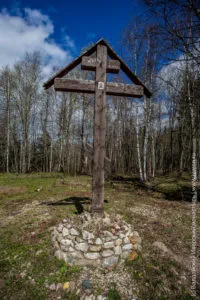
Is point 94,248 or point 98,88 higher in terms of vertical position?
point 98,88

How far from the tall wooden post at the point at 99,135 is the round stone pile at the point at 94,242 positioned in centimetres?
38

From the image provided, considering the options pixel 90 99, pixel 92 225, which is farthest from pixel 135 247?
pixel 90 99

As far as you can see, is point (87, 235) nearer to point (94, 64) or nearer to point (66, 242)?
point (66, 242)

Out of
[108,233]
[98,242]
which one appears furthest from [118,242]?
[98,242]

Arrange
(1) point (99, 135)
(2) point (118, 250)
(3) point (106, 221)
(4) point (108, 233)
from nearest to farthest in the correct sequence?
→ (2) point (118, 250)
(4) point (108, 233)
(3) point (106, 221)
(1) point (99, 135)

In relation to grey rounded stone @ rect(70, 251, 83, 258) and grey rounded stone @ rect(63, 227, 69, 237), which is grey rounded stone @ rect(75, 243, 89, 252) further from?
grey rounded stone @ rect(63, 227, 69, 237)

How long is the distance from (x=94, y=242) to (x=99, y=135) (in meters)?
2.03

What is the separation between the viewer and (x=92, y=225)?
3002mm

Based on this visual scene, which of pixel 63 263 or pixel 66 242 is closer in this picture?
pixel 63 263

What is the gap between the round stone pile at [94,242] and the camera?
2.63 meters

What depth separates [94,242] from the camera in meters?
2.68

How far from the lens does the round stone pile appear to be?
263cm

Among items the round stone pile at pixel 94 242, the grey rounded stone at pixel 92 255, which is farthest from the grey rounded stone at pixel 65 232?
the grey rounded stone at pixel 92 255

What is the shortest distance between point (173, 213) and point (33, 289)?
4691 mm
